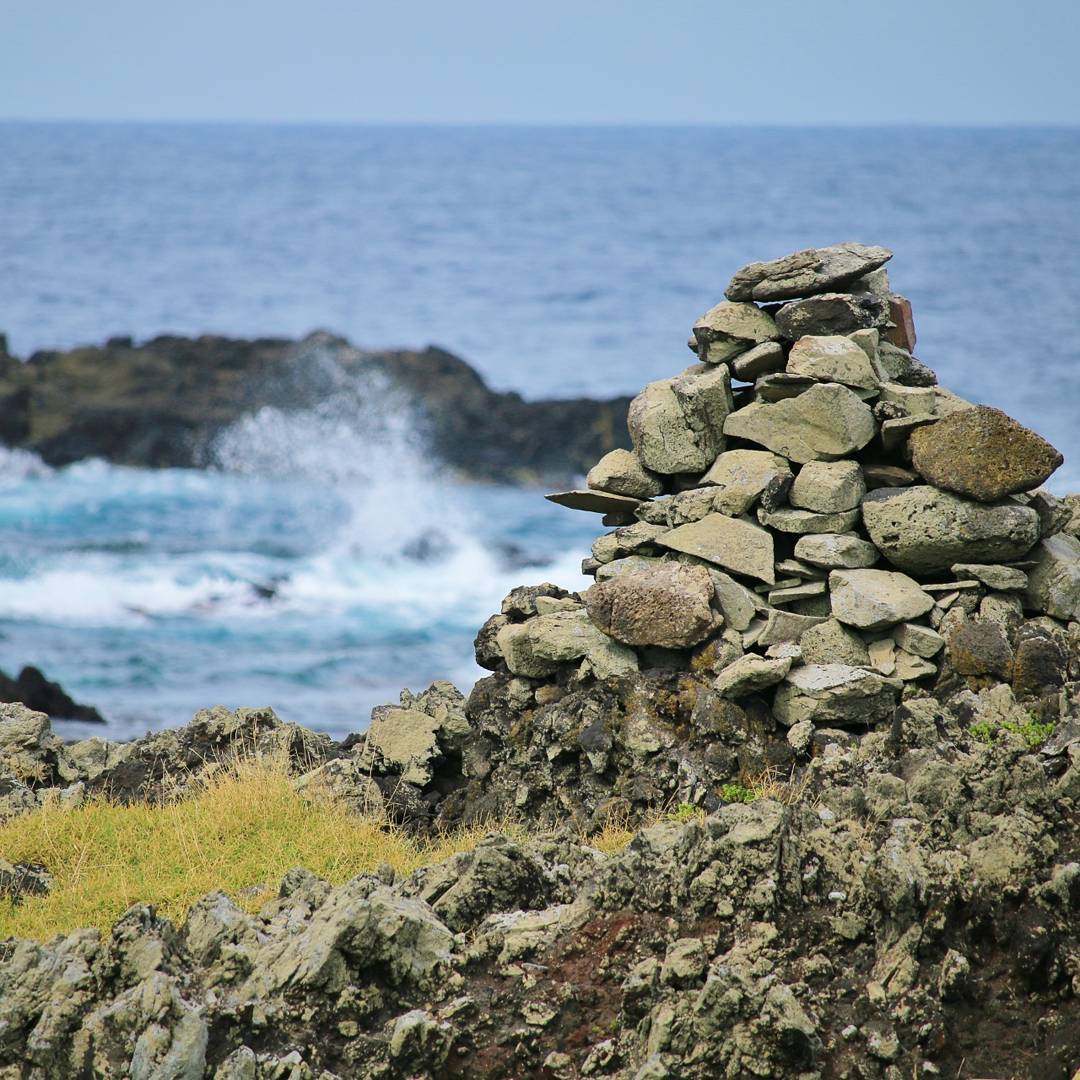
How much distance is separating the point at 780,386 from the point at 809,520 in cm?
129

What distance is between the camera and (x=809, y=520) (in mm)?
13312

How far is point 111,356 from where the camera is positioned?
51594 millimetres

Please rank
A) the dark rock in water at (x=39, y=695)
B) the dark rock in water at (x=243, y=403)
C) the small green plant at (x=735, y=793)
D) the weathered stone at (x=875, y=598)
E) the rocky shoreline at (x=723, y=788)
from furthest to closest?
the dark rock in water at (x=243, y=403) < the dark rock in water at (x=39, y=695) < the weathered stone at (x=875, y=598) < the small green plant at (x=735, y=793) < the rocky shoreline at (x=723, y=788)

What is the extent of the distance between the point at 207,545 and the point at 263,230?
99626 mm

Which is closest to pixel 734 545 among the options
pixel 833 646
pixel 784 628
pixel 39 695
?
pixel 784 628

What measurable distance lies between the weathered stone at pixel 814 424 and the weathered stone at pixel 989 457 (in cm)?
78

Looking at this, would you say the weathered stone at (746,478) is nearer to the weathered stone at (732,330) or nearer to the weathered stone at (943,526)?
the weathered stone at (943,526)

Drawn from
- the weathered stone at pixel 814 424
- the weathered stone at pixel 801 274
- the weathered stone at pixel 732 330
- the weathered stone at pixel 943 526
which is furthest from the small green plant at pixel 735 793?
the weathered stone at pixel 801 274

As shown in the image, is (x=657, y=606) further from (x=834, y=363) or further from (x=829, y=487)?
(x=834, y=363)

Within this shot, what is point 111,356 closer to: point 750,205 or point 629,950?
point 629,950

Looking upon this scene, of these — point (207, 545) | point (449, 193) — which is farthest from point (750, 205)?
point (207, 545)

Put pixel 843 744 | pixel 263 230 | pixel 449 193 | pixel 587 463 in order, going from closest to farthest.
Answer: pixel 843 744
pixel 587 463
pixel 263 230
pixel 449 193

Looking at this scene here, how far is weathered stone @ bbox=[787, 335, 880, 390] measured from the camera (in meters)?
13.4

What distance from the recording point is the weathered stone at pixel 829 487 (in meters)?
13.2
